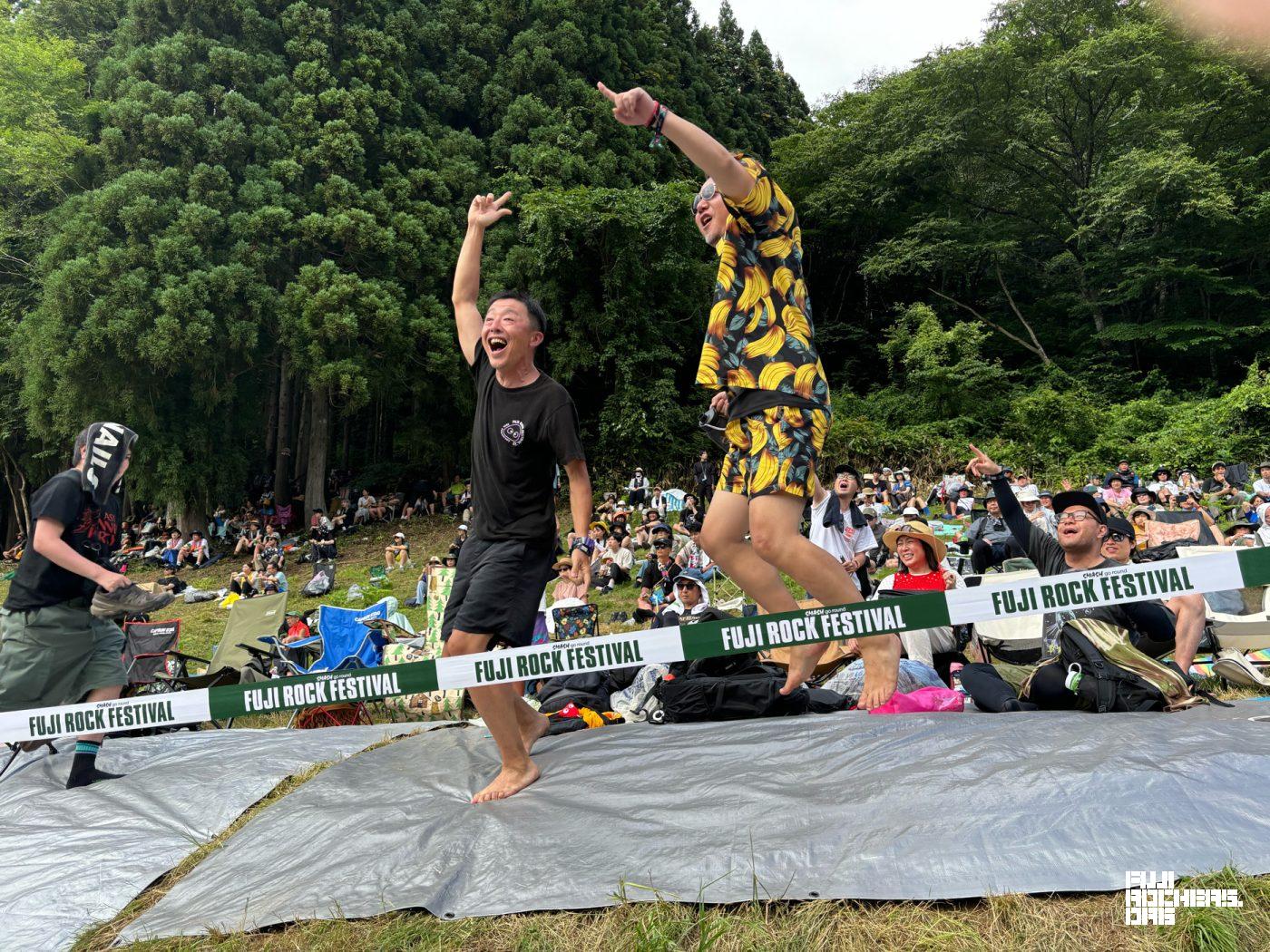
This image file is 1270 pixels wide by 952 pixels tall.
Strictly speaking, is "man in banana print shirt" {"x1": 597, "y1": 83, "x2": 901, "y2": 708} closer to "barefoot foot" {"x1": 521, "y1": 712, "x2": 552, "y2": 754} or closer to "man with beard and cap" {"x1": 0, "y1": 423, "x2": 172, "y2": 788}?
"barefoot foot" {"x1": 521, "y1": 712, "x2": 552, "y2": 754}

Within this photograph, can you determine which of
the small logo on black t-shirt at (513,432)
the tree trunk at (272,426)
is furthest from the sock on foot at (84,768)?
the tree trunk at (272,426)

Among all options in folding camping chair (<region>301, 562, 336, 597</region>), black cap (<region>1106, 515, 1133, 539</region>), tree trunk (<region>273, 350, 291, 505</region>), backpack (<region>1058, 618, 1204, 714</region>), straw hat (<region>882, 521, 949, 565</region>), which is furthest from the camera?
tree trunk (<region>273, 350, 291, 505</region>)

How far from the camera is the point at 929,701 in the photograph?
151 inches

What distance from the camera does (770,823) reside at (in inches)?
95.0

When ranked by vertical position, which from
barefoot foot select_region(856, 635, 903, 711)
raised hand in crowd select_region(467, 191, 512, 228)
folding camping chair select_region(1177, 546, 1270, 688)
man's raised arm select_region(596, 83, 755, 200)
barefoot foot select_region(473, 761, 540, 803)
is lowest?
folding camping chair select_region(1177, 546, 1270, 688)

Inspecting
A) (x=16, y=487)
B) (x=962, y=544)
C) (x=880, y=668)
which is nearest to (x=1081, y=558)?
(x=880, y=668)

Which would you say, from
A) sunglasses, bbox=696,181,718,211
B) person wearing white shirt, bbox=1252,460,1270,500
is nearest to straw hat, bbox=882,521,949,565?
sunglasses, bbox=696,181,718,211

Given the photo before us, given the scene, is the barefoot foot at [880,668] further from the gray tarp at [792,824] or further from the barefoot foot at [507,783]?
the barefoot foot at [507,783]

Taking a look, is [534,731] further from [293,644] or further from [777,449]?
[293,644]

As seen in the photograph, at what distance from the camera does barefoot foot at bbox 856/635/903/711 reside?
3.49 m

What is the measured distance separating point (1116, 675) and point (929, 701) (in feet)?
2.57

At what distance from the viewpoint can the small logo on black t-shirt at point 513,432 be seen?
10.4 ft

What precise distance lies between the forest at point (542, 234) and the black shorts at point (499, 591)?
1853 cm

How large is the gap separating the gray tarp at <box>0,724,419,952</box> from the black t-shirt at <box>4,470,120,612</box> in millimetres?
833
